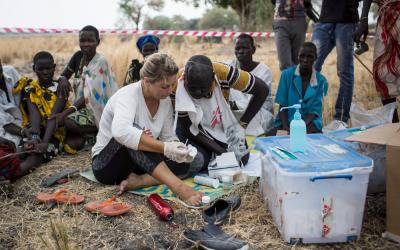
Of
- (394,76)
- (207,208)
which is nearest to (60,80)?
(207,208)

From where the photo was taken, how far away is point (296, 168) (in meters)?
2.22

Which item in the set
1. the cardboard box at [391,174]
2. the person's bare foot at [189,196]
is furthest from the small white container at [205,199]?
the cardboard box at [391,174]

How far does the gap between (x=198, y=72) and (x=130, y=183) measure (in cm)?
98

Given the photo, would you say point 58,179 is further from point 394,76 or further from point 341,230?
point 394,76

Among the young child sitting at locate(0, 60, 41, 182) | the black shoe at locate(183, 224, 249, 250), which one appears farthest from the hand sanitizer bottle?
the young child sitting at locate(0, 60, 41, 182)

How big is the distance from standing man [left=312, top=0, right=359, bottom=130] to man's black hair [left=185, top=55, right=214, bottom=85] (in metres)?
1.68

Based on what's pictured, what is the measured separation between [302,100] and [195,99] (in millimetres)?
1325

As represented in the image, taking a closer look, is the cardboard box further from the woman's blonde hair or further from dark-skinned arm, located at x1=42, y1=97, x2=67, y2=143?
dark-skinned arm, located at x1=42, y1=97, x2=67, y2=143

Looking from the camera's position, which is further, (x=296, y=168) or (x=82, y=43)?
(x=82, y=43)

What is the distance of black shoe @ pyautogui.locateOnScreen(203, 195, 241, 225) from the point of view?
2654mm

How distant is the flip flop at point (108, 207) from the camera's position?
9.13ft

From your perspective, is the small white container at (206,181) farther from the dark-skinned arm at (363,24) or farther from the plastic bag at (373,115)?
the dark-skinned arm at (363,24)

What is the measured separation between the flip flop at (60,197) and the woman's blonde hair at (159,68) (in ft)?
3.34

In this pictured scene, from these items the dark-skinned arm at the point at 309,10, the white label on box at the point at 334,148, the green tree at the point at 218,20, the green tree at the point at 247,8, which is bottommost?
the white label on box at the point at 334,148
